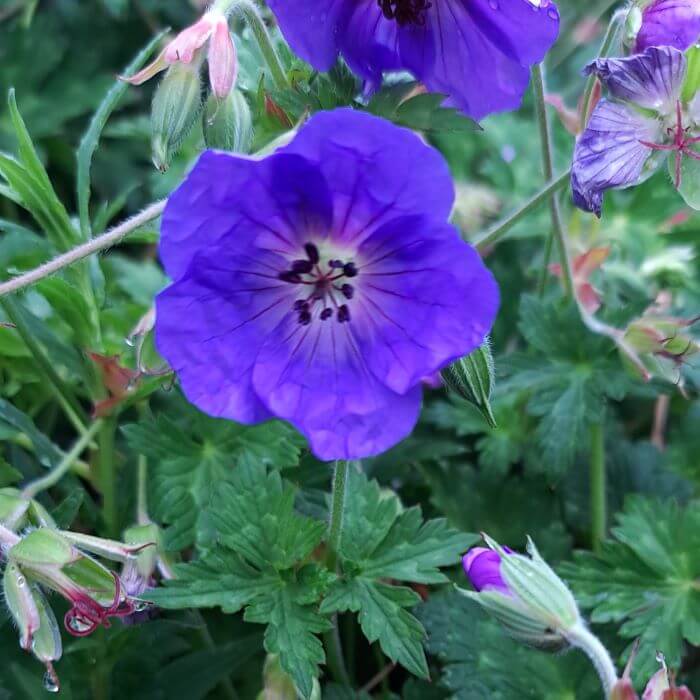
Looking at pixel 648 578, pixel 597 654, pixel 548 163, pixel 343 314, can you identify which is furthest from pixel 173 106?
pixel 648 578

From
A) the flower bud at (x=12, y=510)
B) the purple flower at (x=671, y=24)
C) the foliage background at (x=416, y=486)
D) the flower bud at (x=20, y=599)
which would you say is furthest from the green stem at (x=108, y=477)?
the purple flower at (x=671, y=24)

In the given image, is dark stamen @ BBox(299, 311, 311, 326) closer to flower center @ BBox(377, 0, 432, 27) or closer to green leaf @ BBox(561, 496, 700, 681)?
flower center @ BBox(377, 0, 432, 27)

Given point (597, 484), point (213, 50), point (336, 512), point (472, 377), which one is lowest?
point (597, 484)

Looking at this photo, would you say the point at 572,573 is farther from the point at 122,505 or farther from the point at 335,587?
the point at 122,505

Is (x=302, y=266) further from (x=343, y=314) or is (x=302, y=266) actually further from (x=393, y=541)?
(x=393, y=541)

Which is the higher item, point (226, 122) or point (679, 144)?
point (226, 122)

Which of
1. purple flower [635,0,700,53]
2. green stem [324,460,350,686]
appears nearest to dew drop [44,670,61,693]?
green stem [324,460,350,686]
